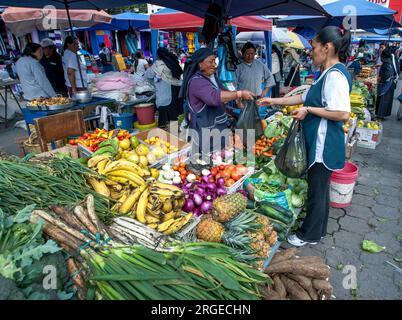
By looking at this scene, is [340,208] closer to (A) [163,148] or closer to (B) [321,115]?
(B) [321,115]

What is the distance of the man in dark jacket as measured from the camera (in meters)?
7.07

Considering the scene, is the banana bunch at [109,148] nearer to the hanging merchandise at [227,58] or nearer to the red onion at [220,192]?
the red onion at [220,192]

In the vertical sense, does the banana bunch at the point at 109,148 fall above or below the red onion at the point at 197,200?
above

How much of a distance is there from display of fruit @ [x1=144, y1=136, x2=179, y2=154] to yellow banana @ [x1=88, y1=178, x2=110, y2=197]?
108 centimetres

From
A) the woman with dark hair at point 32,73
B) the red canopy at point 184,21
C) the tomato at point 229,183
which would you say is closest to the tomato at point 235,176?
the tomato at point 229,183

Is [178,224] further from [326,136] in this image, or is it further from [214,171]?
[326,136]

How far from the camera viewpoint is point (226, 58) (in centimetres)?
462

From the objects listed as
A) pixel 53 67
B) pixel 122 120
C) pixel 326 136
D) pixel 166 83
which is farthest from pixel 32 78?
pixel 326 136

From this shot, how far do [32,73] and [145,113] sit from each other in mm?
2434

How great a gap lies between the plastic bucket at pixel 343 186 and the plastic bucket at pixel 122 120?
4419mm

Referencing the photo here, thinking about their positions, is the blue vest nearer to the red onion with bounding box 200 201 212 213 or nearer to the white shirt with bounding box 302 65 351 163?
the white shirt with bounding box 302 65 351 163

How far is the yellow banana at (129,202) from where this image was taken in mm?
2220

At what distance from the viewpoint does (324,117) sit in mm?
2488

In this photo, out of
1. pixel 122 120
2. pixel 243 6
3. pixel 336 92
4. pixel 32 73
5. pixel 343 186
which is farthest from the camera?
pixel 122 120
